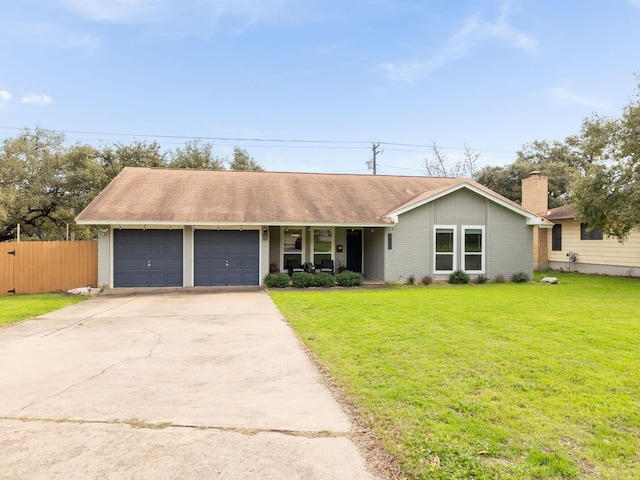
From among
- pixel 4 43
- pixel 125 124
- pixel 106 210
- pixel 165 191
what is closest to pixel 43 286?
pixel 106 210

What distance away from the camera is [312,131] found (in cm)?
3275

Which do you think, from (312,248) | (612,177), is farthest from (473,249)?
(312,248)

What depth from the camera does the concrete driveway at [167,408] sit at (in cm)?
291

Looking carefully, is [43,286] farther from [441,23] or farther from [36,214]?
[441,23]

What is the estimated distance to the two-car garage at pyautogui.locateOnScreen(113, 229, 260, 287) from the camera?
13664mm

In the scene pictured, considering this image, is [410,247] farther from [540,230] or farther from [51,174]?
[51,174]

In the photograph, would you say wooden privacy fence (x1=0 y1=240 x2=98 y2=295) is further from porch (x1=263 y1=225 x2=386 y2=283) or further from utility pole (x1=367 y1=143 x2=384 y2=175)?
utility pole (x1=367 y1=143 x2=384 y2=175)

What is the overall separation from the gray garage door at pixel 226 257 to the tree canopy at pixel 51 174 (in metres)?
13.6

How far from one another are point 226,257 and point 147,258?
279 centimetres

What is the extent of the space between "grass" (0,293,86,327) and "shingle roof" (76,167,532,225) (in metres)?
2.67

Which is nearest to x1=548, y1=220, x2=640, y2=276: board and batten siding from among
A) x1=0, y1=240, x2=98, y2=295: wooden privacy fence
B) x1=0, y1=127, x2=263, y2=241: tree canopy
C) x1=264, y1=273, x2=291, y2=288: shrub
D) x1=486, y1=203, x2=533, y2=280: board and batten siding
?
x1=486, y1=203, x2=533, y2=280: board and batten siding

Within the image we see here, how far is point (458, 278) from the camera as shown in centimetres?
1507

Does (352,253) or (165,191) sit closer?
(165,191)

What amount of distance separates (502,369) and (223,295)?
9313mm
